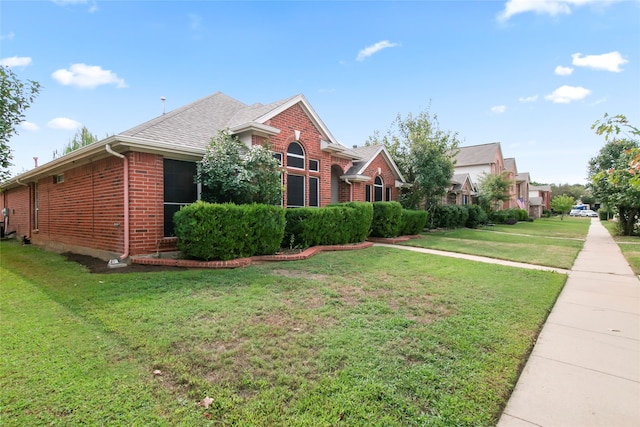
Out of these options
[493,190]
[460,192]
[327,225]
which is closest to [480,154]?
[493,190]

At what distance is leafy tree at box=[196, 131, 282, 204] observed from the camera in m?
8.88

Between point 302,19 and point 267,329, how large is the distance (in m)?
12.3

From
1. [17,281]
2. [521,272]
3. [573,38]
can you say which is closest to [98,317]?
[17,281]

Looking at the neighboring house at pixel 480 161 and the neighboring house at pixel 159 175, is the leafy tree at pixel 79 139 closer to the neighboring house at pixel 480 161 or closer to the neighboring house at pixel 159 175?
the neighboring house at pixel 159 175

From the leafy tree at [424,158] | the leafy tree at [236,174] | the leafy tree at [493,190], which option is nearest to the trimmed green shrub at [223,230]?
the leafy tree at [236,174]

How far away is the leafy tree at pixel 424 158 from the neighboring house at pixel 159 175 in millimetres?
3202

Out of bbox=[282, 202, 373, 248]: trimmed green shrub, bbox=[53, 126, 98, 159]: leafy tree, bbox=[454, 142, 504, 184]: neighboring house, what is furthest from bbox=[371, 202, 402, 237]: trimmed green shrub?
bbox=[53, 126, 98, 159]: leafy tree

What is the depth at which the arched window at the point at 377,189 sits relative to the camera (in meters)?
17.1

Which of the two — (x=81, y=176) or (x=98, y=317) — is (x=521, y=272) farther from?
(x=81, y=176)

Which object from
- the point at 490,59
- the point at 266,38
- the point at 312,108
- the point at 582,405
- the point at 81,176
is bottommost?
the point at 582,405

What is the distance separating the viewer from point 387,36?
42.0 feet

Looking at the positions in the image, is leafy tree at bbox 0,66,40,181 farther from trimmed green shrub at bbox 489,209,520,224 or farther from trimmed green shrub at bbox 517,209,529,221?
trimmed green shrub at bbox 517,209,529,221

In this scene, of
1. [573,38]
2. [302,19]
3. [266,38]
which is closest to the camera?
[573,38]

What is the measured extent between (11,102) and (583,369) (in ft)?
44.1
